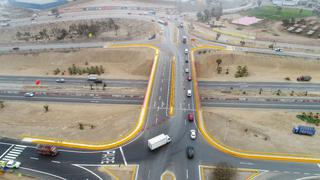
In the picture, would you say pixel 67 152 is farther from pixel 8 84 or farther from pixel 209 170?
pixel 8 84

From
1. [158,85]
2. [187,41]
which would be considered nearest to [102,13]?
[187,41]

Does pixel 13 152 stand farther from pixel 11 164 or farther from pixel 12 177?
pixel 12 177

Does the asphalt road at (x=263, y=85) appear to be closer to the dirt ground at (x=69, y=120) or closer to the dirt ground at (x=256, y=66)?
the dirt ground at (x=256, y=66)

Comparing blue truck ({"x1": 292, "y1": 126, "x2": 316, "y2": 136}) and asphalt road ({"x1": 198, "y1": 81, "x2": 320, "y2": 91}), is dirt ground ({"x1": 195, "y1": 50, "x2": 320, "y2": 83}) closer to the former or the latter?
asphalt road ({"x1": 198, "y1": 81, "x2": 320, "y2": 91})

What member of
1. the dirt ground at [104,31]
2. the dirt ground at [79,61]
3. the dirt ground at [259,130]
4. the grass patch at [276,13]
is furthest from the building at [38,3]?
the dirt ground at [259,130]

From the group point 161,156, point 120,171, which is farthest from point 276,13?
point 120,171

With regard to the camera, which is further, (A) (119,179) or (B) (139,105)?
(B) (139,105)

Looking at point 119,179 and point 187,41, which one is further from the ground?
point 187,41
